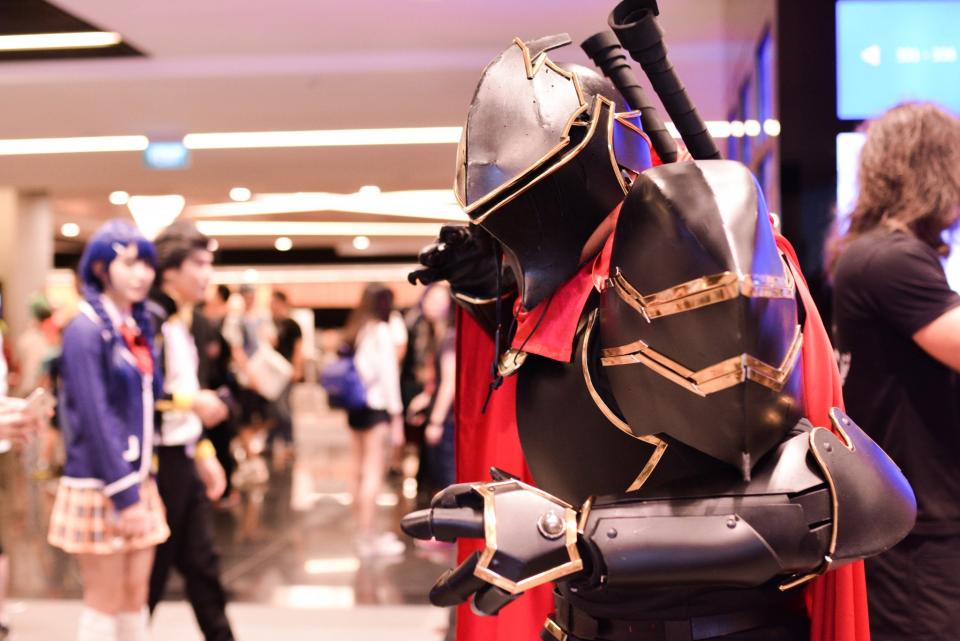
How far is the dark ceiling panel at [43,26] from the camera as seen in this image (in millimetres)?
6188

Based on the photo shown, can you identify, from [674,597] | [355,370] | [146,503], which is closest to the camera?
[674,597]

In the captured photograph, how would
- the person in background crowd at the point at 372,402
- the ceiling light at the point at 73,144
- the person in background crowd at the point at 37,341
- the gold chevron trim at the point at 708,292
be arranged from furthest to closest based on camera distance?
the ceiling light at the point at 73,144, the person in background crowd at the point at 37,341, the person in background crowd at the point at 372,402, the gold chevron trim at the point at 708,292

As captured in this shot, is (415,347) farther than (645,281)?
Yes

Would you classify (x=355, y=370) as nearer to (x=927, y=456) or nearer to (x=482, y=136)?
(x=927, y=456)

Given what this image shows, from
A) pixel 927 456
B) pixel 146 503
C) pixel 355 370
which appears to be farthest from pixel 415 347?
pixel 927 456

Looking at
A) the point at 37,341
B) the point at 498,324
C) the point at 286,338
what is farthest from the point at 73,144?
the point at 498,324

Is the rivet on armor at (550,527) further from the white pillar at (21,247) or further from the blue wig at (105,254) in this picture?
the white pillar at (21,247)

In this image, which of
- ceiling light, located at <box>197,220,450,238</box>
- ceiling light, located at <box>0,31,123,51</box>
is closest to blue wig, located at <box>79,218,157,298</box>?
ceiling light, located at <box>0,31,123,51</box>

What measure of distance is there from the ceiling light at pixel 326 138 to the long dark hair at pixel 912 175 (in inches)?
253

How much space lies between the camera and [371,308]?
19.2 ft

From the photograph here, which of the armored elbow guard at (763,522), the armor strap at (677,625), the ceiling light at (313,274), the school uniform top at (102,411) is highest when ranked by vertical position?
the armored elbow guard at (763,522)

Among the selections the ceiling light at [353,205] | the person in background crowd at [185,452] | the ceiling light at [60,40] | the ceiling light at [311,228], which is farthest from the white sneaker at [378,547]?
the ceiling light at [311,228]

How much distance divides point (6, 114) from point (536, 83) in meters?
8.06

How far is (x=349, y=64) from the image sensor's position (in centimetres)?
707
